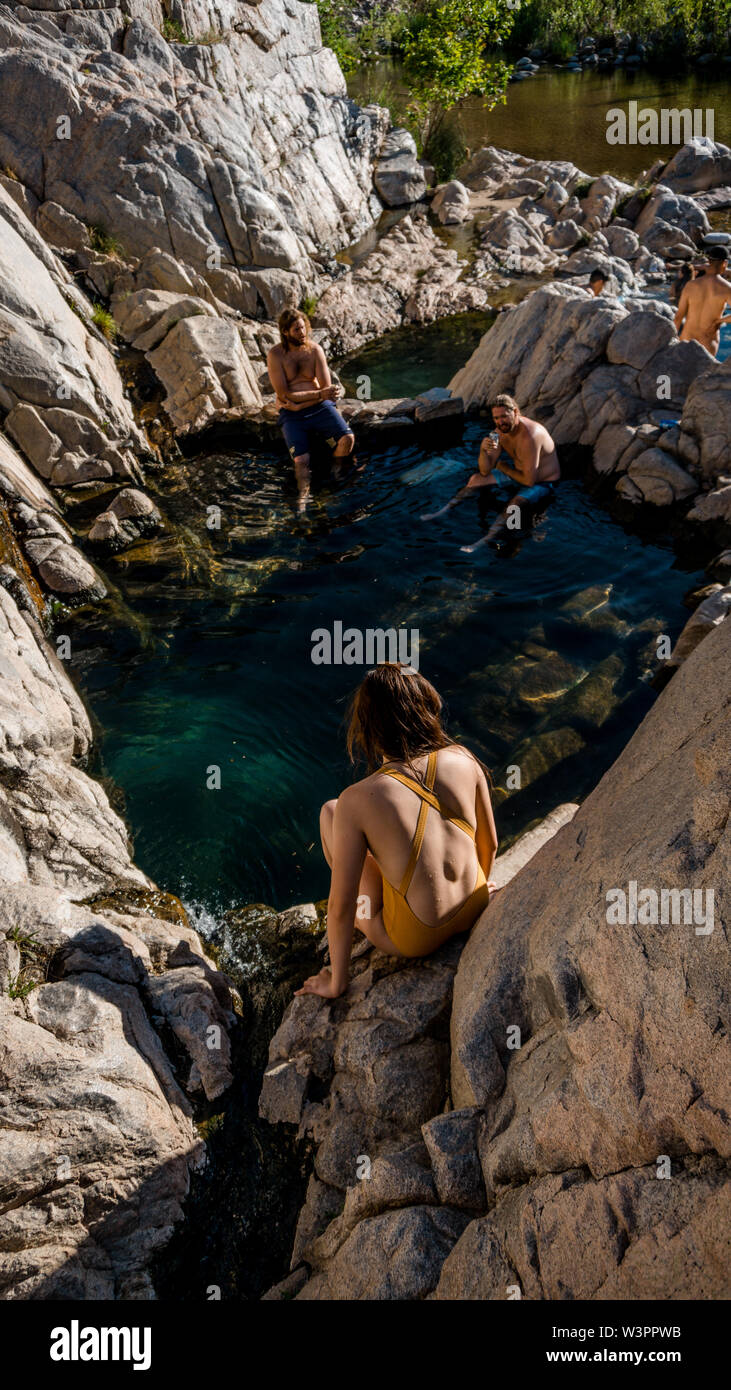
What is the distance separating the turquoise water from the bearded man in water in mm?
418

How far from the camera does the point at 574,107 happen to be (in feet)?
111

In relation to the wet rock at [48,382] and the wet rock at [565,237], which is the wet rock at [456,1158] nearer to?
the wet rock at [48,382]

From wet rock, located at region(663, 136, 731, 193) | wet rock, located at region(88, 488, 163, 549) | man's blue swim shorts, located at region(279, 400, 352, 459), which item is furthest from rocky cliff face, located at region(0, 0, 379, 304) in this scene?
wet rock, located at region(663, 136, 731, 193)

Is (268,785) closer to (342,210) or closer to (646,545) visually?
(646,545)

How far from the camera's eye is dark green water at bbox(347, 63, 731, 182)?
27.0m

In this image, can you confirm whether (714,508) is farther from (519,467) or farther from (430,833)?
(430,833)

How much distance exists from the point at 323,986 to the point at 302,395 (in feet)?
28.8

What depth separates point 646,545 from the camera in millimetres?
9859

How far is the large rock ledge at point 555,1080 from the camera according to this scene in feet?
7.86

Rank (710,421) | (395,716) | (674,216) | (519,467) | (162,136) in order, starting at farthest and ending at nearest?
(674,216) → (162,136) → (519,467) → (710,421) → (395,716)

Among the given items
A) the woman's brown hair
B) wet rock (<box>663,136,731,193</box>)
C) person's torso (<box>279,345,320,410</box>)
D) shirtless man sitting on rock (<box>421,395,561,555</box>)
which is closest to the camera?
the woman's brown hair

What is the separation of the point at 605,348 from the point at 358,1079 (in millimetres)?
10627

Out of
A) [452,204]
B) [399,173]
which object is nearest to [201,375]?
[452,204]

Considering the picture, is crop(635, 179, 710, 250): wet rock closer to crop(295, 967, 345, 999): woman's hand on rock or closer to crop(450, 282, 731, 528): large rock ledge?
crop(450, 282, 731, 528): large rock ledge
